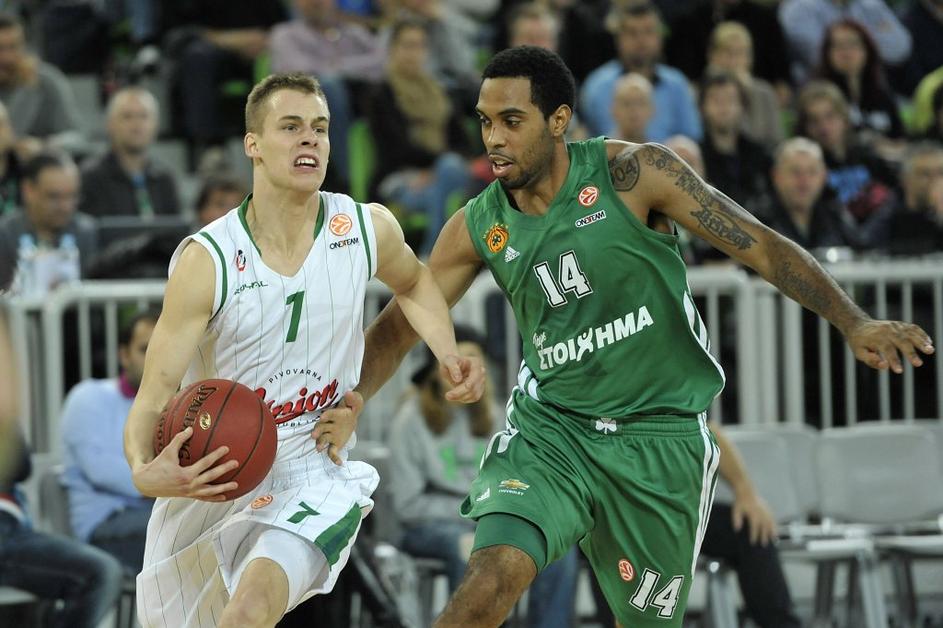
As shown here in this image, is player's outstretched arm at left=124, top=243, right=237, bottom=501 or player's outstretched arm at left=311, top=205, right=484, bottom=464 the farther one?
player's outstretched arm at left=311, top=205, right=484, bottom=464

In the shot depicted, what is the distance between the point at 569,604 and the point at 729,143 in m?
4.40

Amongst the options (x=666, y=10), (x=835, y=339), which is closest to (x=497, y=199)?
(x=835, y=339)

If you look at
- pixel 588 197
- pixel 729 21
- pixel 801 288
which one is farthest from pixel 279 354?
pixel 729 21

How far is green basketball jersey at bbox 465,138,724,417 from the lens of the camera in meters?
Answer: 5.88

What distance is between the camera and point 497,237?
19.6 feet

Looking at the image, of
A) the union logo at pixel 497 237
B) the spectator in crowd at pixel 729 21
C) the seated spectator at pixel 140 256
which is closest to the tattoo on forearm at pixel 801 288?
the union logo at pixel 497 237

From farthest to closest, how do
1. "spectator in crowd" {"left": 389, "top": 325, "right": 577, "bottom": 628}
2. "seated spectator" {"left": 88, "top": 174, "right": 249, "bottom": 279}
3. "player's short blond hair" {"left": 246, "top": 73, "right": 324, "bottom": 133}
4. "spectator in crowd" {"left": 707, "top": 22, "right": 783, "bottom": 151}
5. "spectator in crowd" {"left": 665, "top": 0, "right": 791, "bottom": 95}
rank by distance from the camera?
"spectator in crowd" {"left": 665, "top": 0, "right": 791, "bottom": 95}, "spectator in crowd" {"left": 707, "top": 22, "right": 783, "bottom": 151}, "seated spectator" {"left": 88, "top": 174, "right": 249, "bottom": 279}, "spectator in crowd" {"left": 389, "top": 325, "right": 577, "bottom": 628}, "player's short blond hair" {"left": 246, "top": 73, "right": 324, "bottom": 133}

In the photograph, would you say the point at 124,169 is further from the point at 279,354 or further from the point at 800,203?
the point at 279,354

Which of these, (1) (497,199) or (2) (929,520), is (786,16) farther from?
(1) (497,199)

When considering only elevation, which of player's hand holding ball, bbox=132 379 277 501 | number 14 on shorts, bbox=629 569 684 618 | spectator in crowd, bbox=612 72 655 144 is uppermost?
spectator in crowd, bbox=612 72 655 144

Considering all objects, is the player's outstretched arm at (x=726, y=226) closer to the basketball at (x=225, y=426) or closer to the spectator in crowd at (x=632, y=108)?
the basketball at (x=225, y=426)

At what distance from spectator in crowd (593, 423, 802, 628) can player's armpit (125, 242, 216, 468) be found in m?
3.23

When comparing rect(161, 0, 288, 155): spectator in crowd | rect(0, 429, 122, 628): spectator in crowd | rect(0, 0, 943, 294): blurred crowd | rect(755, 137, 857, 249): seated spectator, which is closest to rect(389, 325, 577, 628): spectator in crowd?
rect(0, 429, 122, 628): spectator in crowd

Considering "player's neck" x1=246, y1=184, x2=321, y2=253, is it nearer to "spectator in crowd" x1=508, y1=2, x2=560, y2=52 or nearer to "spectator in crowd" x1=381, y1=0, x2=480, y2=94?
"spectator in crowd" x1=508, y1=2, x2=560, y2=52
